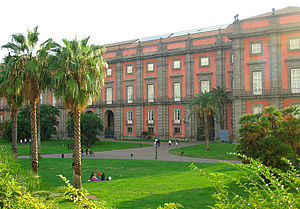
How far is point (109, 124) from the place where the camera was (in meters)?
67.8

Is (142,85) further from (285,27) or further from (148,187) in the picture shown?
(148,187)

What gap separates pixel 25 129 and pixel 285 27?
44.7 meters

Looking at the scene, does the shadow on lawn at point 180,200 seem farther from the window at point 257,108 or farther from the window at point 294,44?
the window at point 294,44

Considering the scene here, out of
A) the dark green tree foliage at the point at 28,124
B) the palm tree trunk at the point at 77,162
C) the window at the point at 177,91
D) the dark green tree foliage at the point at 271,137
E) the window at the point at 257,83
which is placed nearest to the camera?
the palm tree trunk at the point at 77,162

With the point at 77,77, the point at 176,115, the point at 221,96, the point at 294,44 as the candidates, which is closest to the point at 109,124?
the point at 176,115

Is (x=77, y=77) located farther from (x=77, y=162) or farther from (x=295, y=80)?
(x=295, y=80)

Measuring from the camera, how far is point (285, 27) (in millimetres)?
40875

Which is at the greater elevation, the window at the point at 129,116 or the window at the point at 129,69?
the window at the point at 129,69

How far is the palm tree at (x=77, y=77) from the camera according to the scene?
1611 centimetres

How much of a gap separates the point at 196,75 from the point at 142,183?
36651 millimetres

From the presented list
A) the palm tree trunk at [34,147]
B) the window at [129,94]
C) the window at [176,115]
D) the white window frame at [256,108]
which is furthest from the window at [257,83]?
the palm tree trunk at [34,147]

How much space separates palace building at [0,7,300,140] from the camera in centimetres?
4147

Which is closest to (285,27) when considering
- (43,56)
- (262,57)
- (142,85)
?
(262,57)

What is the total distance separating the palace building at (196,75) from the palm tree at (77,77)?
30925mm
